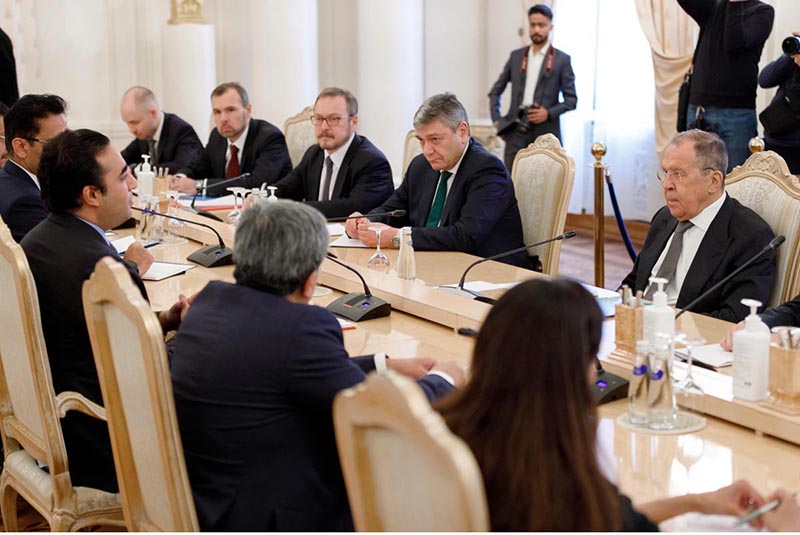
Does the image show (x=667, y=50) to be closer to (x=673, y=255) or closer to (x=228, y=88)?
(x=228, y=88)

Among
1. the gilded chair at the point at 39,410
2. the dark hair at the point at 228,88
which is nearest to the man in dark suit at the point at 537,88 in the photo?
the dark hair at the point at 228,88

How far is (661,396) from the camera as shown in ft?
7.18

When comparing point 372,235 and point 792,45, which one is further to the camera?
point 792,45

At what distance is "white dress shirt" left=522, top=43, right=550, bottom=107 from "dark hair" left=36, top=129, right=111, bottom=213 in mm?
5020

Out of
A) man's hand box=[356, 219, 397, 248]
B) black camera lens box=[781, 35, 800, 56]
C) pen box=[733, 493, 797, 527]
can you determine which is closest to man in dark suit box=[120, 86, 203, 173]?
man's hand box=[356, 219, 397, 248]

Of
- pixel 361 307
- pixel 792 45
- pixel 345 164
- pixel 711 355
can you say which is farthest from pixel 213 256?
pixel 792 45

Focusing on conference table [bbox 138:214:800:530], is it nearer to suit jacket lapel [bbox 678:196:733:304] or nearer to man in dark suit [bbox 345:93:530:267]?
man in dark suit [bbox 345:93:530:267]

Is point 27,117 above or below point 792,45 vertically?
below

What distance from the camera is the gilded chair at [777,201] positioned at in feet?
11.3

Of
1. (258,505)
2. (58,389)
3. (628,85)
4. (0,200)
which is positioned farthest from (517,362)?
(628,85)

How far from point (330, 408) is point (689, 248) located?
1904mm

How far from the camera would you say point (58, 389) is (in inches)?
113

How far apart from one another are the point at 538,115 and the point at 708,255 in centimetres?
420

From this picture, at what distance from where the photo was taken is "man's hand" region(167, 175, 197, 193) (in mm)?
5805
